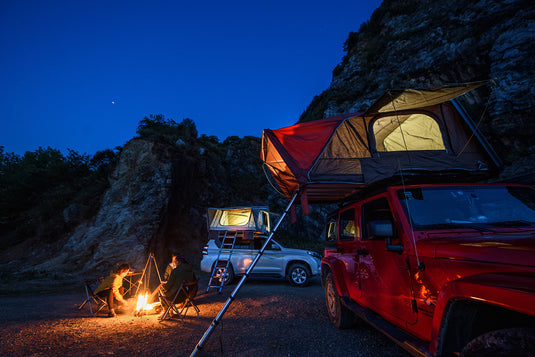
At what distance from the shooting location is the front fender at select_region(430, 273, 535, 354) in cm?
129

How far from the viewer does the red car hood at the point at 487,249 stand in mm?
1472

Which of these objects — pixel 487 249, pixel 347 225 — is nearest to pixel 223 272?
pixel 347 225

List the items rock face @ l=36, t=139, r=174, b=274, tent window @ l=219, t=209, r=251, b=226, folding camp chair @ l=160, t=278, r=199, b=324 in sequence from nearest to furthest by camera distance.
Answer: folding camp chair @ l=160, t=278, r=199, b=324, tent window @ l=219, t=209, r=251, b=226, rock face @ l=36, t=139, r=174, b=274

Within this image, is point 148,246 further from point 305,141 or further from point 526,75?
point 526,75

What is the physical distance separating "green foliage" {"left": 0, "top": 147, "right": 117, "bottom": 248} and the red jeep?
1840 cm

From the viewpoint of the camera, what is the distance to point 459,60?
17.5 meters

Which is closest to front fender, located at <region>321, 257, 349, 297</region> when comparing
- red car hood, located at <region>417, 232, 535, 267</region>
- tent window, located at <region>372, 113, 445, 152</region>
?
red car hood, located at <region>417, 232, 535, 267</region>

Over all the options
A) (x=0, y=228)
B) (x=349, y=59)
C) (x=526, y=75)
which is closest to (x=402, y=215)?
(x=526, y=75)

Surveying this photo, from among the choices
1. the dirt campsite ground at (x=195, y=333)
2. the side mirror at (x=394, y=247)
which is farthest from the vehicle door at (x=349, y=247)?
the side mirror at (x=394, y=247)

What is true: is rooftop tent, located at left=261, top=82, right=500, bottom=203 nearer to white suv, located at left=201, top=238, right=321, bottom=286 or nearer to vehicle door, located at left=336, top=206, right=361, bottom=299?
vehicle door, located at left=336, top=206, right=361, bottom=299

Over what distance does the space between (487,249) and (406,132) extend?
398 centimetres

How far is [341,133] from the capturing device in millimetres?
4844

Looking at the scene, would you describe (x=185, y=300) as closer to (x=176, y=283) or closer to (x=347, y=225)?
(x=176, y=283)

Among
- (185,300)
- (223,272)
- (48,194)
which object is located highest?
(48,194)
